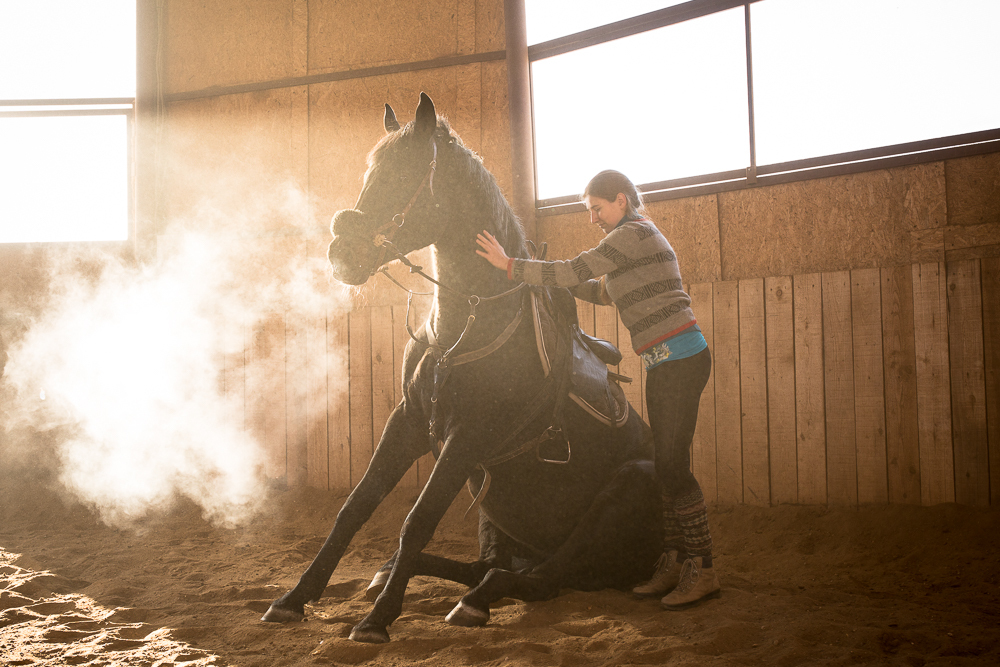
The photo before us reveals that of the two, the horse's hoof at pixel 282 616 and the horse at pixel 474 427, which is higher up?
the horse at pixel 474 427

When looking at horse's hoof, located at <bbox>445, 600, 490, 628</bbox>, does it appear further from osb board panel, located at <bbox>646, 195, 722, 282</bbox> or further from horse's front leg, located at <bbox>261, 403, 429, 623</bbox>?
osb board panel, located at <bbox>646, 195, 722, 282</bbox>

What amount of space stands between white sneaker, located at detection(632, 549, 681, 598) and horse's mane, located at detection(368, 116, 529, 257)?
57.6 inches

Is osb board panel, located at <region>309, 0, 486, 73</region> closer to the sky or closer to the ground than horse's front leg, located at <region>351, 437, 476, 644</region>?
closer to the sky

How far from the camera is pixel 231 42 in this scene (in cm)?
589

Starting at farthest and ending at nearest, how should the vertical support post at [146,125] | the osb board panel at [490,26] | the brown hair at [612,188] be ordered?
1. the vertical support post at [146,125]
2. the osb board panel at [490,26]
3. the brown hair at [612,188]

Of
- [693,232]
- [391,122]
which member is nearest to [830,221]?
[693,232]

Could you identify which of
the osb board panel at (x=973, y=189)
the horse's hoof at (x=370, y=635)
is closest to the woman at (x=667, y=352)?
the horse's hoof at (x=370, y=635)

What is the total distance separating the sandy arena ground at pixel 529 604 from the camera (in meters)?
2.14

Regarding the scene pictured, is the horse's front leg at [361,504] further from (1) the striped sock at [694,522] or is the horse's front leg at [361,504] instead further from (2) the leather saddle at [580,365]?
(1) the striped sock at [694,522]

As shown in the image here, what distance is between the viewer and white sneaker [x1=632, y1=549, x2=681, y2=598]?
2.66 metres

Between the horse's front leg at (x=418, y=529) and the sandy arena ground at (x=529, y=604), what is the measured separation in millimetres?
94

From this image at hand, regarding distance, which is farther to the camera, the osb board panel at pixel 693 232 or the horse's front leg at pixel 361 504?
the osb board panel at pixel 693 232

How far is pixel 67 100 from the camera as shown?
6.07 m

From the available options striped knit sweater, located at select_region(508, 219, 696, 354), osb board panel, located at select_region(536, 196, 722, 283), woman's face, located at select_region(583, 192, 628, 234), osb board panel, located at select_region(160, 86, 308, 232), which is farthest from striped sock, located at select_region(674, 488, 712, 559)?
osb board panel, located at select_region(160, 86, 308, 232)
